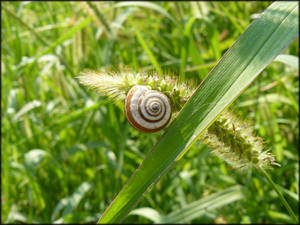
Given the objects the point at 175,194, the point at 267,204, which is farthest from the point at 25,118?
the point at 267,204

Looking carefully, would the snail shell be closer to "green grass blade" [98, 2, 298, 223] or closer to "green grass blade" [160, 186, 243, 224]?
"green grass blade" [98, 2, 298, 223]

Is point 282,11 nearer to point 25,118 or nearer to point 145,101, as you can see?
point 145,101

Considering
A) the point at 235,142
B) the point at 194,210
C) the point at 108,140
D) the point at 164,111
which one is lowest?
the point at 194,210

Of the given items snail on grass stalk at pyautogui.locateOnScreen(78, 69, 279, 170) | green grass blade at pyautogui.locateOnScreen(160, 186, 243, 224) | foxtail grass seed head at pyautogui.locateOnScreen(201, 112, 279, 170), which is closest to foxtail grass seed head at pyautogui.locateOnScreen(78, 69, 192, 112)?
snail on grass stalk at pyautogui.locateOnScreen(78, 69, 279, 170)

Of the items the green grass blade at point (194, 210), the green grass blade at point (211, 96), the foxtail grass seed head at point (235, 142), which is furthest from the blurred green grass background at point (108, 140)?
the green grass blade at point (211, 96)

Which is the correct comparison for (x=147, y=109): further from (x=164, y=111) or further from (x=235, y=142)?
(x=235, y=142)

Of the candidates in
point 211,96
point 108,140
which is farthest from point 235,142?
point 108,140
